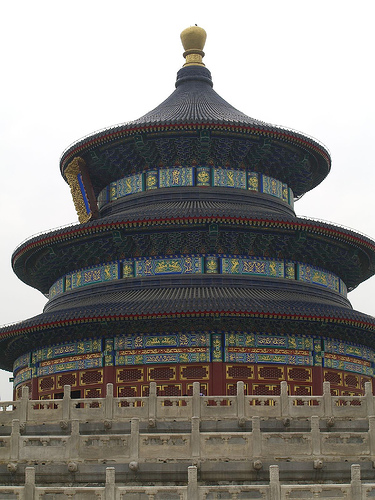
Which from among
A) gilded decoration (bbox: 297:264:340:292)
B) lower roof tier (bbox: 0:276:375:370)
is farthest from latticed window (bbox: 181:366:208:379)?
gilded decoration (bbox: 297:264:340:292)

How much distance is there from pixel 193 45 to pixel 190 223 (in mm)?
14703

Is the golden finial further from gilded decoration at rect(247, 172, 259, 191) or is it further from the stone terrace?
the stone terrace

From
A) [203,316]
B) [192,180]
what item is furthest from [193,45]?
[203,316]

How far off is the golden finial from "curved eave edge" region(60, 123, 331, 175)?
9026 mm

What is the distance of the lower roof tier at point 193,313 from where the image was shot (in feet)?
108

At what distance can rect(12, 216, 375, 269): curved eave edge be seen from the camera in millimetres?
35312

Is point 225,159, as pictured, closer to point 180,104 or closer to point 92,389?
point 180,104

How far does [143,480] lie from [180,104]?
26.3m

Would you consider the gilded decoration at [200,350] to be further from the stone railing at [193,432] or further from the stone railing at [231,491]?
the stone railing at [231,491]

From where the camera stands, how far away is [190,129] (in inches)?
1518

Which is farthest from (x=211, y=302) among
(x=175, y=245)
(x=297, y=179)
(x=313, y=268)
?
(x=297, y=179)

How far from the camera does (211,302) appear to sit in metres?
33.2

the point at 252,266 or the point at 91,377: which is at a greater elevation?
Result: the point at 252,266

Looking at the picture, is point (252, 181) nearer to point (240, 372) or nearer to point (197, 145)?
point (197, 145)
